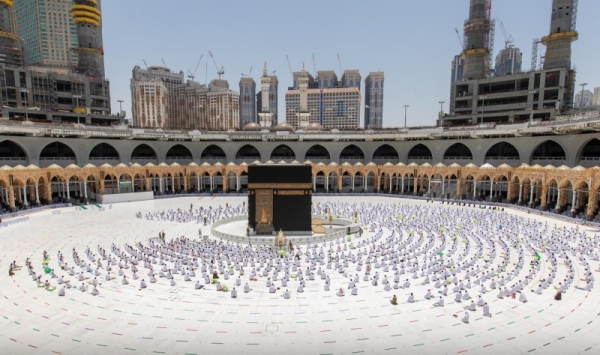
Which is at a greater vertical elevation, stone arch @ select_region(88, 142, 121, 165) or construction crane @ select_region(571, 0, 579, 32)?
construction crane @ select_region(571, 0, 579, 32)

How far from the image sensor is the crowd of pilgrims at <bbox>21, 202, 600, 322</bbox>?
51.4 ft

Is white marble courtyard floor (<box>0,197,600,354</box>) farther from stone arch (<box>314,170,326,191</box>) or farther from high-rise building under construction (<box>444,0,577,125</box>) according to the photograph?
high-rise building under construction (<box>444,0,577,125</box>)

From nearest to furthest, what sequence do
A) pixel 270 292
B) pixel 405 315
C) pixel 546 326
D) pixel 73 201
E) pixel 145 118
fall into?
pixel 546 326, pixel 405 315, pixel 270 292, pixel 73 201, pixel 145 118

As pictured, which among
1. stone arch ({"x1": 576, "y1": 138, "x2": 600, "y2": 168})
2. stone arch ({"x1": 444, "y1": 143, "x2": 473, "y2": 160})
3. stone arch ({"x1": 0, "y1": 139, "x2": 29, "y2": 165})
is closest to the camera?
stone arch ({"x1": 576, "y1": 138, "x2": 600, "y2": 168})

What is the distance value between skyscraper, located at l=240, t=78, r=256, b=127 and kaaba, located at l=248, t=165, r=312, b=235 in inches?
5542

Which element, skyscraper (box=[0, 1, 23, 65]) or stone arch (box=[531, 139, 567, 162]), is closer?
stone arch (box=[531, 139, 567, 162])

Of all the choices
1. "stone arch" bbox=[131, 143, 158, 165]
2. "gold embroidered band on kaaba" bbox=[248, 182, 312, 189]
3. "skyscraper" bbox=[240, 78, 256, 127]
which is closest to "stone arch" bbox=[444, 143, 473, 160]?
"gold embroidered band on kaaba" bbox=[248, 182, 312, 189]

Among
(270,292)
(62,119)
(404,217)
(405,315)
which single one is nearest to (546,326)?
(405,315)

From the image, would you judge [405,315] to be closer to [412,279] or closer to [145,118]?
[412,279]

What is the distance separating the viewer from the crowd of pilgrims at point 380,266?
15.7m

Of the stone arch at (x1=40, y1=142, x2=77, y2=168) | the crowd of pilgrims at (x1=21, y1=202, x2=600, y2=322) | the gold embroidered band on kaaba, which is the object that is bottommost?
the crowd of pilgrims at (x1=21, y1=202, x2=600, y2=322)

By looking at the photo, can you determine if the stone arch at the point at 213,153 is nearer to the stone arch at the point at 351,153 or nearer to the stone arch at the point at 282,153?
the stone arch at the point at 282,153

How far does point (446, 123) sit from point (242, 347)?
6562 centimetres

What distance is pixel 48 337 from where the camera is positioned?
11.7 m
